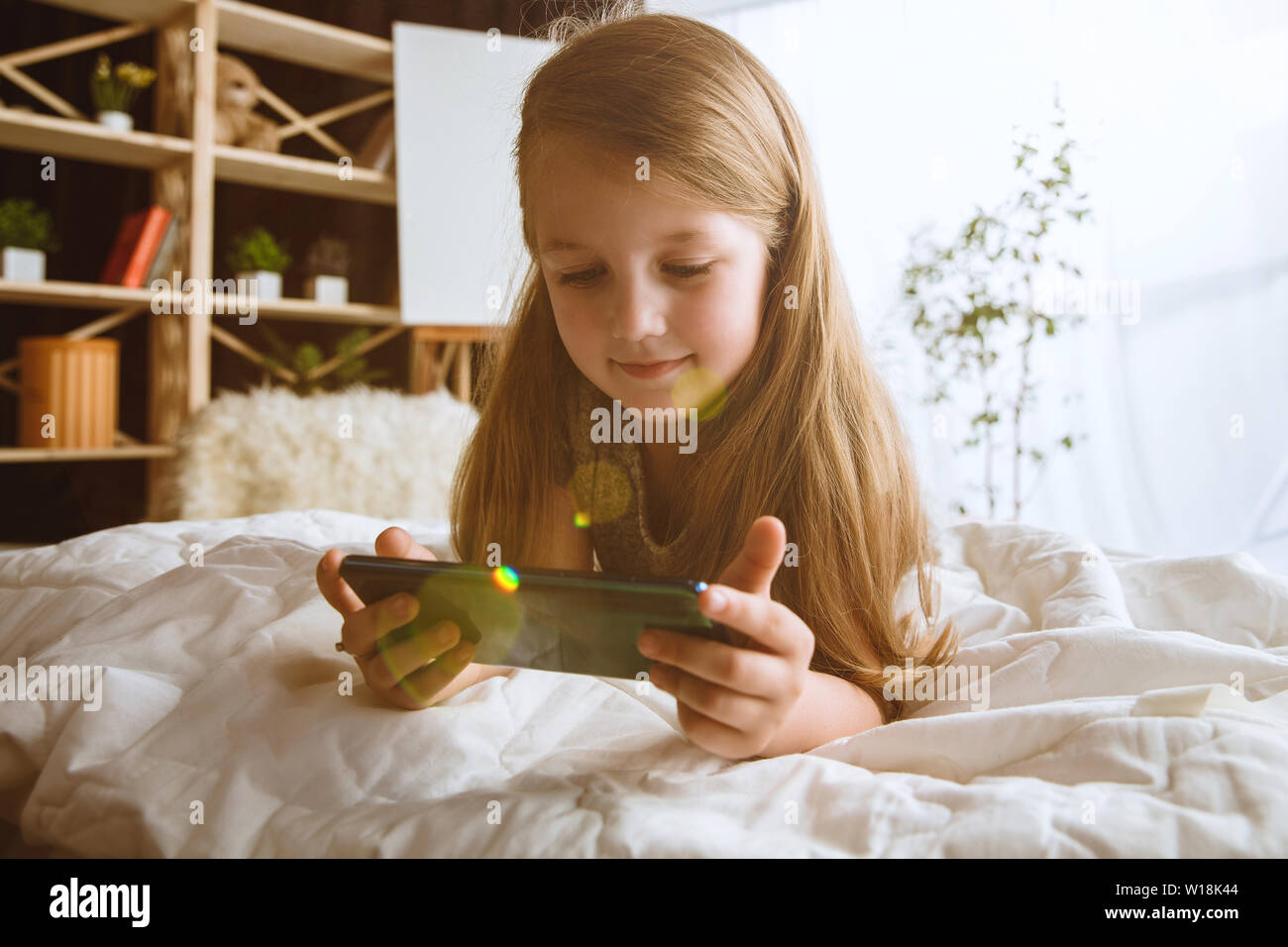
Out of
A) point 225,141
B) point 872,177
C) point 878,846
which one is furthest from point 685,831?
point 872,177

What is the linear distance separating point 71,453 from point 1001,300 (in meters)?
2.61

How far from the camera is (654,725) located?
682 millimetres

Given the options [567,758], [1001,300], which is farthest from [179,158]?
[567,758]

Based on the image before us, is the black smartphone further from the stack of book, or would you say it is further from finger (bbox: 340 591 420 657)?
the stack of book

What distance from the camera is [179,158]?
2543 mm

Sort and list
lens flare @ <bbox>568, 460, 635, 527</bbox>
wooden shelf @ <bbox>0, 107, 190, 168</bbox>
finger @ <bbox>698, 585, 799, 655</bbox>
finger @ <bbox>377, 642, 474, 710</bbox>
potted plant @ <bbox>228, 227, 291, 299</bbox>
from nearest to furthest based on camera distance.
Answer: finger @ <bbox>698, 585, 799, 655</bbox>
finger @ <bbox>377, 642, 474, 710</bbox>
lens flare @ <bbox>568, 460, 635, 527</bbox>
wooden shelf @ <bbox>0, 107, 190, 168</bbox>
potted plant @ <bbox>228, 227, 291, 299</bbox>

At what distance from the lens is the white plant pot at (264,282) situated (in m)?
2.71

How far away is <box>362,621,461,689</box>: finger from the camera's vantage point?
0.58m

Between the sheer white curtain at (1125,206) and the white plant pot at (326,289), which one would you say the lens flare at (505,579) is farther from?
the white plant pot at (326,289)

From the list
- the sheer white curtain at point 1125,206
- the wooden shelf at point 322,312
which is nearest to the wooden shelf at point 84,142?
the wooden shelf at point 322,312

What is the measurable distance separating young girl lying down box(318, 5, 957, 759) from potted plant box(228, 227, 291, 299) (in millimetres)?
2018

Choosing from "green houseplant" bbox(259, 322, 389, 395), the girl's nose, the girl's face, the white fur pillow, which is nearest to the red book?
"green houseplant" bbox(259, 322, 389, 395)

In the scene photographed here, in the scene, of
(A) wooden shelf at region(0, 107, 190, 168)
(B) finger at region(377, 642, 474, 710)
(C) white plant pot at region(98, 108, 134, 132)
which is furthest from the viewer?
(C) white plant pot at region(98, 108, 134, 132)

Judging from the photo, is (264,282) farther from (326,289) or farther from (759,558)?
(759,558)
